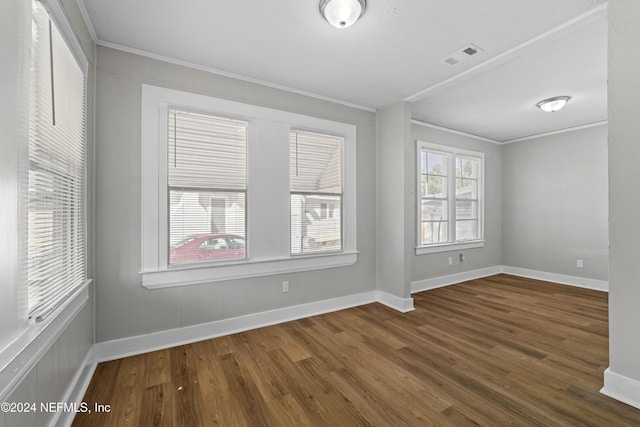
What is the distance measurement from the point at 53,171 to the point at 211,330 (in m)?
1.94

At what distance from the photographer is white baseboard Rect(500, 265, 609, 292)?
4.52 meters

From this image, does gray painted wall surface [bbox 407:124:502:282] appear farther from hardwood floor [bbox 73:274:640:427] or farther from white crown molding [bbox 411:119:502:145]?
Answer: hardwood floor [bbox 73:274:640:427]

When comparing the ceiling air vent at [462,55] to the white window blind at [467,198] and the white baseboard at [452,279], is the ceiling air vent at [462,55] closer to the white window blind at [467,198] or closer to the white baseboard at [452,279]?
the white window blind at [467,198]

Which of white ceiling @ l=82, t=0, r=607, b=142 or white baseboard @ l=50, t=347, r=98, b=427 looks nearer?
white baseboard @ l=50, t=347, r=98, b=427

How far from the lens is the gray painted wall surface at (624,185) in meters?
1.78

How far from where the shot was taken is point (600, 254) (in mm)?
4539

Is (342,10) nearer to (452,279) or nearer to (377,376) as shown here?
(377,376)

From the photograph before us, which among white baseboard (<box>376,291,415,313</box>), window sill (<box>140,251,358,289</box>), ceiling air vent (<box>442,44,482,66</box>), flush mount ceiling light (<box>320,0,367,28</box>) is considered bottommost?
white baseboard (<box>376,291,415,313</box>)

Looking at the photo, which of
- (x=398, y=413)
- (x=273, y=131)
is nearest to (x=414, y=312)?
(x=398, y=413)

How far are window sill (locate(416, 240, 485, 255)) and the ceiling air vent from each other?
2.74 meters

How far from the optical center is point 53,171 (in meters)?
1.56

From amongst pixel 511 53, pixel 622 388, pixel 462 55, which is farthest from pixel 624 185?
pixel 462 55

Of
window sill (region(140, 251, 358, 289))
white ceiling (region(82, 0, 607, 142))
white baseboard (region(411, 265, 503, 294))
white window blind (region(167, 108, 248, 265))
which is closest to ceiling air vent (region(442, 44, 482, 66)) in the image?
white ceiling (region(82, 0, 607, 142))

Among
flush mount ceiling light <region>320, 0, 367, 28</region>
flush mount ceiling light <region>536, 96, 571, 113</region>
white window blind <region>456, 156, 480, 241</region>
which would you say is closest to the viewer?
flush mount ceiling light <region>320, 0, 367, 28</region>
